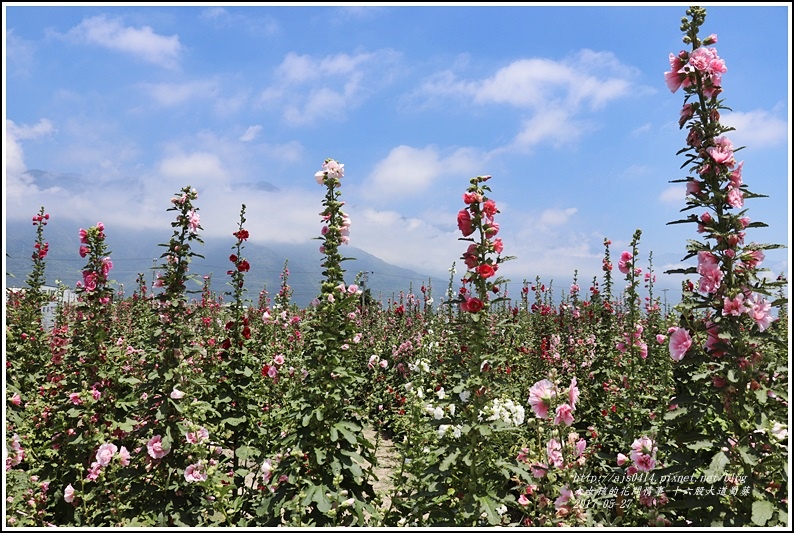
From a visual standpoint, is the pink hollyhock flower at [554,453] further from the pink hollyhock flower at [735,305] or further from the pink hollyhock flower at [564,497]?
the pink hollyhock flower at [735,305]

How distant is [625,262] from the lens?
607cm

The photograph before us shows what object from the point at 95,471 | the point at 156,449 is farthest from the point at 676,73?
the point at 95,471

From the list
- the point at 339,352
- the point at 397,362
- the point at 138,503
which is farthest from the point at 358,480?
the point at 397,362

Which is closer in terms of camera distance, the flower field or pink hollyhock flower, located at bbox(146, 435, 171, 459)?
the flower field

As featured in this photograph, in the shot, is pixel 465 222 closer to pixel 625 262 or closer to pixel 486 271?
pixel 486 271

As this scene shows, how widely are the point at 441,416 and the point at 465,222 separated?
151cm

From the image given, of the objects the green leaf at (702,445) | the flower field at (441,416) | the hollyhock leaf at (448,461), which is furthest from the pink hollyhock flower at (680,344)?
the hollyhock leaf at (448,461)

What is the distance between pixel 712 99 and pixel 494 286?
191 cm

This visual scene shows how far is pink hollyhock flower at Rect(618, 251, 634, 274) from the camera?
604 centimetres

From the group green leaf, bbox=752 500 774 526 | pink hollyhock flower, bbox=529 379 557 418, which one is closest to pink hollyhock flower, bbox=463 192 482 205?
pink hollyhock flower, bbox=529 379 557 418

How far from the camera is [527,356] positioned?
30.0 feet

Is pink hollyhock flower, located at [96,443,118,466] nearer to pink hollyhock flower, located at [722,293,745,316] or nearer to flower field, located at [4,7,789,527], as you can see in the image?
flower field, located at [4,7,789,527]

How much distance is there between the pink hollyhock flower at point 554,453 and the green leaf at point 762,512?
1.03m

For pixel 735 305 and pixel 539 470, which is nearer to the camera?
pixel 735 305
